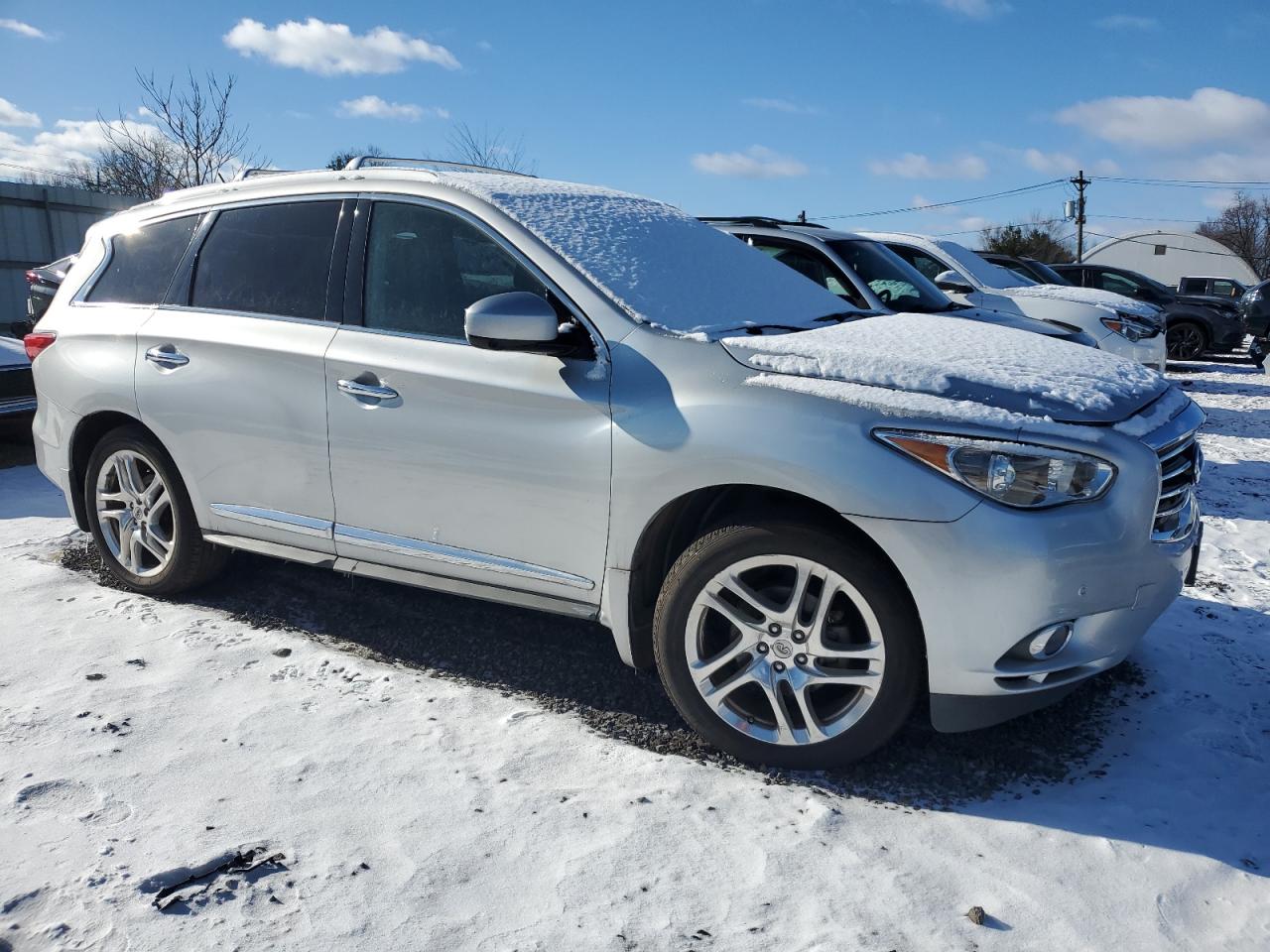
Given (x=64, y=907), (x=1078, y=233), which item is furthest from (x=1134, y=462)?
(x=1078, y=233)

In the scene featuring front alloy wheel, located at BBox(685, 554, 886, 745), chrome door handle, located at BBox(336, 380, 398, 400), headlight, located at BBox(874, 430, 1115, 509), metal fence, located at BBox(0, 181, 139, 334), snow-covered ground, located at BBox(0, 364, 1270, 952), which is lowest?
snow-covered ground, located at BBox(0, 364, 1270, 952)

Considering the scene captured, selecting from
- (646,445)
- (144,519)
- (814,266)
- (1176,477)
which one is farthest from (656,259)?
(814,266)

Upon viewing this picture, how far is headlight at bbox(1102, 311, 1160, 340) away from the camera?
10.4 meters

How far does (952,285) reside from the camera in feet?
30.7

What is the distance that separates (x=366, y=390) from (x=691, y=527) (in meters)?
1.27

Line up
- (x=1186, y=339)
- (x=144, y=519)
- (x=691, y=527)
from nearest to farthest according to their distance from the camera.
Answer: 1. (x=691, y=527)
2. (x=144, y=519)
3. (x=1186, y=339)

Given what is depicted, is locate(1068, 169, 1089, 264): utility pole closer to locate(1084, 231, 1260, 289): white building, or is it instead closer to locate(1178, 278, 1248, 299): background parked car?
locate(1084, 231, 1260, 289): white building

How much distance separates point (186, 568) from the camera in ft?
14.5

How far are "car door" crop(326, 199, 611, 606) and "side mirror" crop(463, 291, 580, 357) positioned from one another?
0.38 ft

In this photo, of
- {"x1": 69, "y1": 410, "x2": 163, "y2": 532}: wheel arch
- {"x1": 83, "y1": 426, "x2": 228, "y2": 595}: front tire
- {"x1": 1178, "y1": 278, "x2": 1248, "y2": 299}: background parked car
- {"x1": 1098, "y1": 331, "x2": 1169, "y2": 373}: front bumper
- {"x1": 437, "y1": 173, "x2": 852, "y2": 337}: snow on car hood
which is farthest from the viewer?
{"x1": 1178, "y1": 278, "x2": 1248, "y2": 299}: background parked car

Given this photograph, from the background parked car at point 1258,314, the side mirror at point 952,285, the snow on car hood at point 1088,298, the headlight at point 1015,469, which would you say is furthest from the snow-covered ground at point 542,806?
the background parked car at point 1258,314

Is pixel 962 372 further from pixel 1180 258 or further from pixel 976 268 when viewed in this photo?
pixel 1180 258

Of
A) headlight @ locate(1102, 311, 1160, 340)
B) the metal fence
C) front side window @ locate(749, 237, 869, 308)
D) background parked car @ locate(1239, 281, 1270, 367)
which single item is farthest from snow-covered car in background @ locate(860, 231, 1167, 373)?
the metal fence

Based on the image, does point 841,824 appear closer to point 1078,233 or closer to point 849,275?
point 849,275
